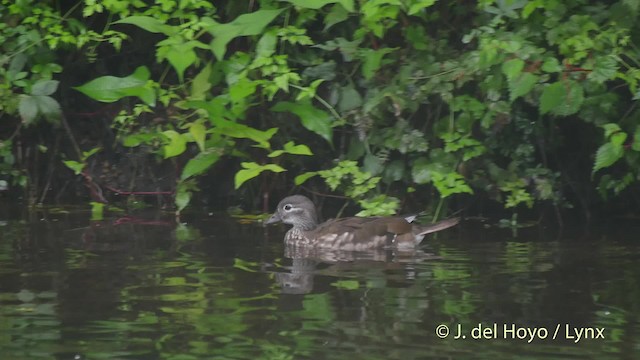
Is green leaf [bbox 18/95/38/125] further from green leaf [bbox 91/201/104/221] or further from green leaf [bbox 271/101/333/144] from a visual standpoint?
green leaf [bbox 271/101/333/144]

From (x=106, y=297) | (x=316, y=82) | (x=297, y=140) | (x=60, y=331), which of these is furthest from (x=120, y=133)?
(x=60, y=331)

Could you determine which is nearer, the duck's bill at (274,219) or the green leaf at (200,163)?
the green leaf at (200,163)

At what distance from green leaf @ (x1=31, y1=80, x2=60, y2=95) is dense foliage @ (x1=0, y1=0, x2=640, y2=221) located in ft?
0.06

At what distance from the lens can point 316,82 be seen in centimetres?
968

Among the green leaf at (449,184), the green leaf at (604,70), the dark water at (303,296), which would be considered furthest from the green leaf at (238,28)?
the green leaf at (604,70)

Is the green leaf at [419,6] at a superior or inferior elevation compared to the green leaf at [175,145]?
superior

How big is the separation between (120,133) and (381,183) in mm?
2405

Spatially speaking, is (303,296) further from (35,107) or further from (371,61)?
(35,107)

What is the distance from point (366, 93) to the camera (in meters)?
10.0

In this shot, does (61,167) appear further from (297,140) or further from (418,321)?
(418,321)

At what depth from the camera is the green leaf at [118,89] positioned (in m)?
9.94

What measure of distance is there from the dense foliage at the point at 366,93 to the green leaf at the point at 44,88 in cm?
2

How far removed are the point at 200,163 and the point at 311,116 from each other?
37.8 inches

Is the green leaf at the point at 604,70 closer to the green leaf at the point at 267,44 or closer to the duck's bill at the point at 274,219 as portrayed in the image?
the green leaf at the point at 267,44
